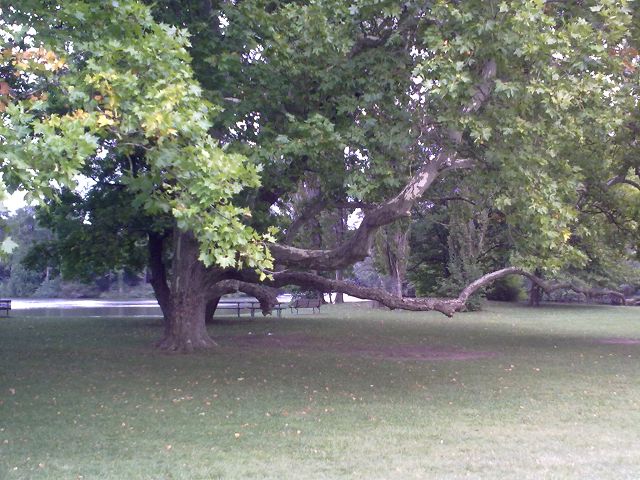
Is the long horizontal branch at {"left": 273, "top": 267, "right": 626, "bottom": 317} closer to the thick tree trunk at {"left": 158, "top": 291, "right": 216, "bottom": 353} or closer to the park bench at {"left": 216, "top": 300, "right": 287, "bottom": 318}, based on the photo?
the thick tree trunk at {"left": 158, "top": 291, "right": 216, "bottom": 353}

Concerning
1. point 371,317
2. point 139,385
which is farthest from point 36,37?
point 371,317

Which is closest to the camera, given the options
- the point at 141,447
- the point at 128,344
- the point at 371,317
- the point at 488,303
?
the point at 141,447

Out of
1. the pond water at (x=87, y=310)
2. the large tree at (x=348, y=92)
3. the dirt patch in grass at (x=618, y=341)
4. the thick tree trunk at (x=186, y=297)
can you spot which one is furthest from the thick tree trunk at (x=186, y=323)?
the pond water at (x=87, y=310)

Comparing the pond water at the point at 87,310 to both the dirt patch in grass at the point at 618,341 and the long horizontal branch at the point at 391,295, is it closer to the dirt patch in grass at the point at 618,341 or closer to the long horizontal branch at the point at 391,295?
the long horizontal branch at the point at 391,295

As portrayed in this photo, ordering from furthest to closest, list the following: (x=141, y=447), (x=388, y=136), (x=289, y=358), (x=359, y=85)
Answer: (x=289, y=358), (x=359, y=85), (x=388, y=136), (x=141, y=447)

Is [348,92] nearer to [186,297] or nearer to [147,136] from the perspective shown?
[186,297]

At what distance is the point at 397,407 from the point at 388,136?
437 centimetres

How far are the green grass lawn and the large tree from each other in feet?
6.46

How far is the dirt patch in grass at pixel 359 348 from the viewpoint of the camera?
56.5 ft

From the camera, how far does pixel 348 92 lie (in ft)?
43.8

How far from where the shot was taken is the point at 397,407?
10.5 m

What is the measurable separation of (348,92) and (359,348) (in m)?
7.67

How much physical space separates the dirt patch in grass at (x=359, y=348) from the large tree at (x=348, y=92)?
253cm

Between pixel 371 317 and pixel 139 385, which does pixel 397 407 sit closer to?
pixel 139 385
